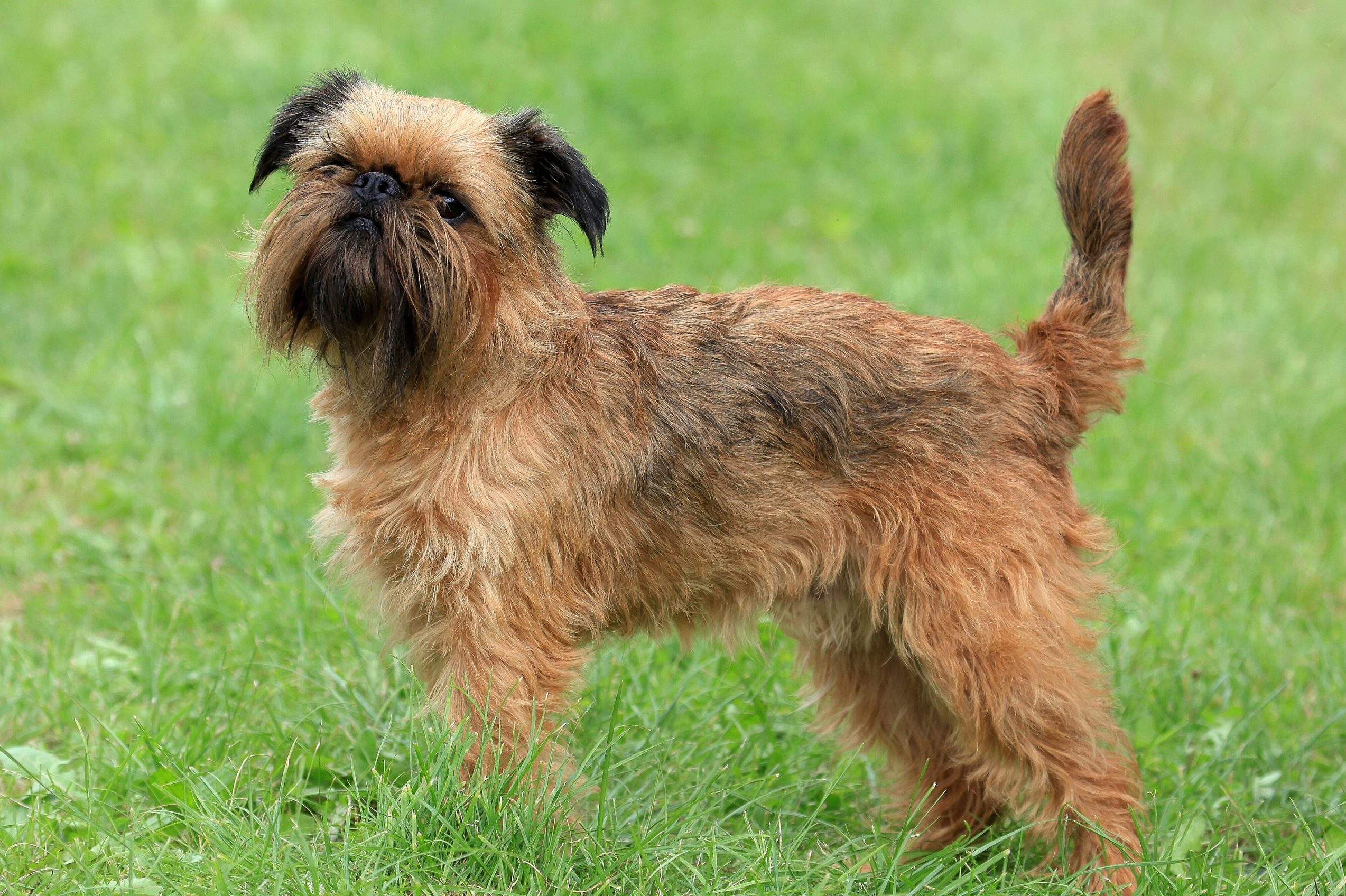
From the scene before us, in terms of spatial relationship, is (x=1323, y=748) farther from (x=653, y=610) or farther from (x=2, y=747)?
(x=2, y=747)

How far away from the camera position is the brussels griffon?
10.6 feet

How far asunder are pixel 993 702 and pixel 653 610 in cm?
97

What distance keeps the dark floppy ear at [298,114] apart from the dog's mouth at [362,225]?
0.48 meters

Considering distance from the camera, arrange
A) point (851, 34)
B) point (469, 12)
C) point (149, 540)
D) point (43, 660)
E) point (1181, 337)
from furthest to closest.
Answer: point (851, 34) → point (469, 12) → point (1181, 337) → point (149, 540) → point (43, 660)

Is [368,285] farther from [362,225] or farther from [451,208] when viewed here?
[451,208]

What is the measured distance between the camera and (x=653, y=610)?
363cm

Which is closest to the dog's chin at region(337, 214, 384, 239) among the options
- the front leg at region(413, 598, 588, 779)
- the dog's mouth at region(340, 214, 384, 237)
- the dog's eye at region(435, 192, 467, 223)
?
the dog's mouth at region(340, 214, 384, 237)

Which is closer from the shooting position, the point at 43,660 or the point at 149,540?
the point at 43,660

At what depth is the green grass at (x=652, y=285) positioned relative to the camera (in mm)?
3367

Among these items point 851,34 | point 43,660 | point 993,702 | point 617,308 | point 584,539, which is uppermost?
point 851,34

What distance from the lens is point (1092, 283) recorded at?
3719 mm

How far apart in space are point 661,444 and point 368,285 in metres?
0.87

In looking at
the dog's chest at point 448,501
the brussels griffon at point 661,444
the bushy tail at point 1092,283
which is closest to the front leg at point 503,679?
the brussels griffon at point 661,444

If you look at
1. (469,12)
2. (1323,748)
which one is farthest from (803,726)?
(469,12)
